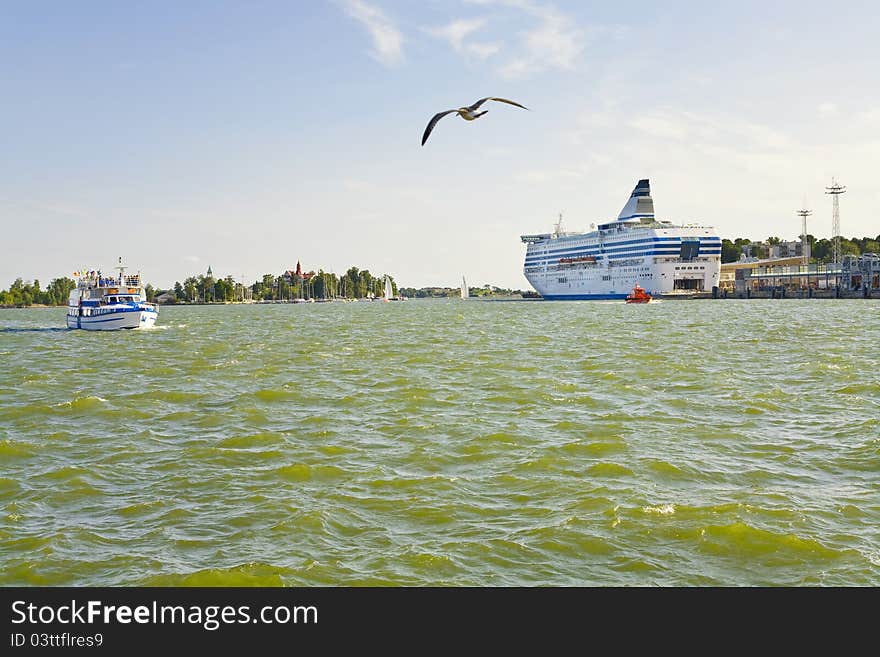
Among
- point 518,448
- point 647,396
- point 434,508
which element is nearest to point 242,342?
point 647,396

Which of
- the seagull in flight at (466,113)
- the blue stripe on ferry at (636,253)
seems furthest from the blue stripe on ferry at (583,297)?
the seagull in flight at (466,113)

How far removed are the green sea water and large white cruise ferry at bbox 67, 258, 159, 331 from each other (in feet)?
134

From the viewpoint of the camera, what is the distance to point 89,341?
58312mm

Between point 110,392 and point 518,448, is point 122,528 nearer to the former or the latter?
point 518,448

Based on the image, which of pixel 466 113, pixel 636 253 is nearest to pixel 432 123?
pixel 466 113

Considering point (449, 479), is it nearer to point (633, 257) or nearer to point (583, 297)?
point (633, 257)

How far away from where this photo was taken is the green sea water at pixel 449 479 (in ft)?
33.3

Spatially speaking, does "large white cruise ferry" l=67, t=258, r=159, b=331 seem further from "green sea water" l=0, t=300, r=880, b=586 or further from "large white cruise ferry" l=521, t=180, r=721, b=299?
"large white cruise ferry" l=521, t=180, r=721, b=299

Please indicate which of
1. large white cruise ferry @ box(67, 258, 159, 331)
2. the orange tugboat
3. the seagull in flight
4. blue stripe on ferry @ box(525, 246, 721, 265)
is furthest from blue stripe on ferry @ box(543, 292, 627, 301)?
the seagull in flight

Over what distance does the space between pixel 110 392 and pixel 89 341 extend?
34.2 m

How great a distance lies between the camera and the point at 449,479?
1420 cm

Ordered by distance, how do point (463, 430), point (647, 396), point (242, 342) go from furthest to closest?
point (242, 342)
point (647, 396)
point (463, 430)

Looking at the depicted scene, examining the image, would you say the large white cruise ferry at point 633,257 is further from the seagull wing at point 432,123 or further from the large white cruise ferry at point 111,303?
the seagull wing at point 432,123

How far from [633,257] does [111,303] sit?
104 m
